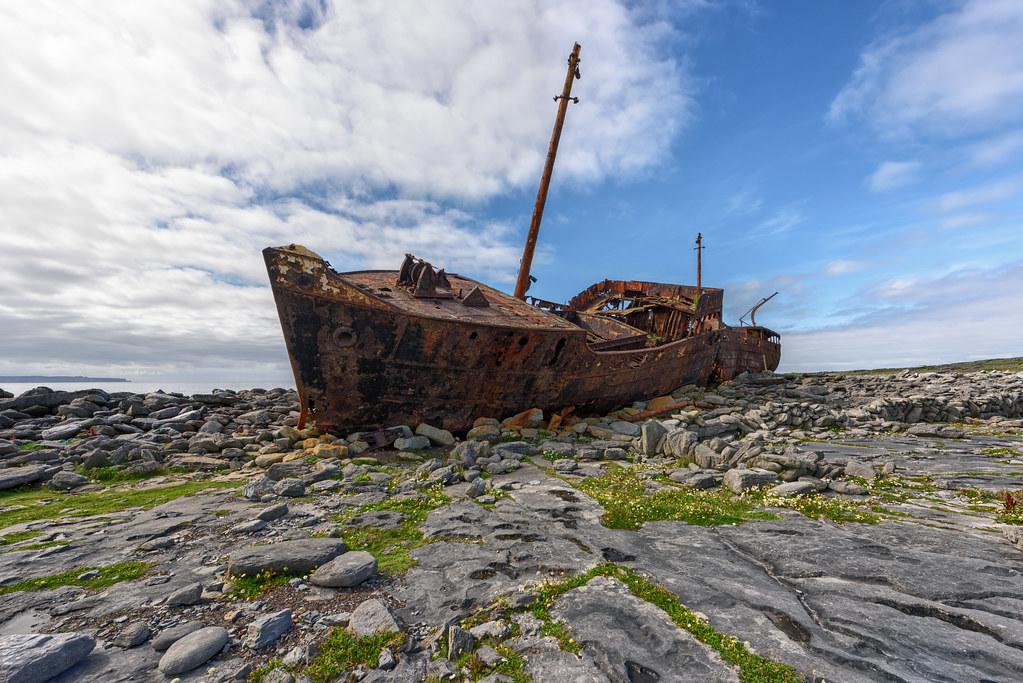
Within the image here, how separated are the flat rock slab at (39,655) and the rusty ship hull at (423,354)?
6.52 metres

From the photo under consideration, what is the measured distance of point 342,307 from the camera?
338 inches

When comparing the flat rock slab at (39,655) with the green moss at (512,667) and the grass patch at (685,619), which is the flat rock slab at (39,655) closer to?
the green moss at (512,667)

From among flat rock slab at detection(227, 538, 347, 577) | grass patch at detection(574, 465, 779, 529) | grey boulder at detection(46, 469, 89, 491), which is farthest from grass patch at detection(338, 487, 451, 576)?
grey boulder at detection(46, 469, 89, 491)

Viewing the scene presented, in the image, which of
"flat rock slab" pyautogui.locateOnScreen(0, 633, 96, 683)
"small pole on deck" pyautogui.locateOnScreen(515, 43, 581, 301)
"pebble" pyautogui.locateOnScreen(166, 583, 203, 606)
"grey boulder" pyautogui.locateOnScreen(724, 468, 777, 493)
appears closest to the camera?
"flat rock slab" pyautogui.locateOnScreen(0, 633, 96, 683)

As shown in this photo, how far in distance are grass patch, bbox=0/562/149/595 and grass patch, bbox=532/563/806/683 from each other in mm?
3324

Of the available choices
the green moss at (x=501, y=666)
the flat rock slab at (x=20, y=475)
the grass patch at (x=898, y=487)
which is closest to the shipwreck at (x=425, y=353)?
the flat rock slab at (x=20, y=475)

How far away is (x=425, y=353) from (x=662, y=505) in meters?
5.74

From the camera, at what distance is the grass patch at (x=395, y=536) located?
3.73 m

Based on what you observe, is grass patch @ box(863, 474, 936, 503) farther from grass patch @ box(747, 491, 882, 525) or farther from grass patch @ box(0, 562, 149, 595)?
grass patch @ box(0, 562, 149, 595)

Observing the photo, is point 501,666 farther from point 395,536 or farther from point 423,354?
point 423,354

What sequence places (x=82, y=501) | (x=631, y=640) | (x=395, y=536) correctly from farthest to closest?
(x=82, y=501), (x=395, y=536), (x=631, y=640)

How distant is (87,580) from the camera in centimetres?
349

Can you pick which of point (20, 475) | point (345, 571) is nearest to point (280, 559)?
point (345, 571)

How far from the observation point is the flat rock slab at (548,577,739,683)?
2.32 metres
